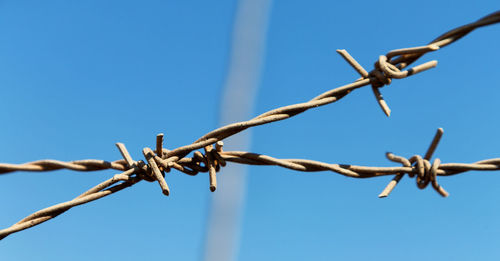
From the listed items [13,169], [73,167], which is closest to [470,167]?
[73,167]

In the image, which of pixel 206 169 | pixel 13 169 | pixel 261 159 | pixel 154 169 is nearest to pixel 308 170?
pixel 261 159

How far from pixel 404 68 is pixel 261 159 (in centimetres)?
39

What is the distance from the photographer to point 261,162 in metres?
1.75

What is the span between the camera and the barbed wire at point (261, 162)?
1.72 metres

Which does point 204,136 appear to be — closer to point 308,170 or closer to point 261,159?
point 261,159

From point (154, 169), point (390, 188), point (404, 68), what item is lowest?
point (390, 188)

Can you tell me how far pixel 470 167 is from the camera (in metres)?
1.72

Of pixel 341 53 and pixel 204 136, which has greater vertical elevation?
pixel 341 53

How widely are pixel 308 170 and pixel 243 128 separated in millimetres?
179

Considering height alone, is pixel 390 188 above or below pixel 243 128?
below

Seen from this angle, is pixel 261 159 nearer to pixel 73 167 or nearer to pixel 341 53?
pixel 341 53

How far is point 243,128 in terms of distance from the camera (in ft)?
5.67

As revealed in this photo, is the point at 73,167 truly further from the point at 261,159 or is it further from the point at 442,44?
the point at 442,44

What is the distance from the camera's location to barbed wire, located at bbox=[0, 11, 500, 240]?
1718 millimetres
